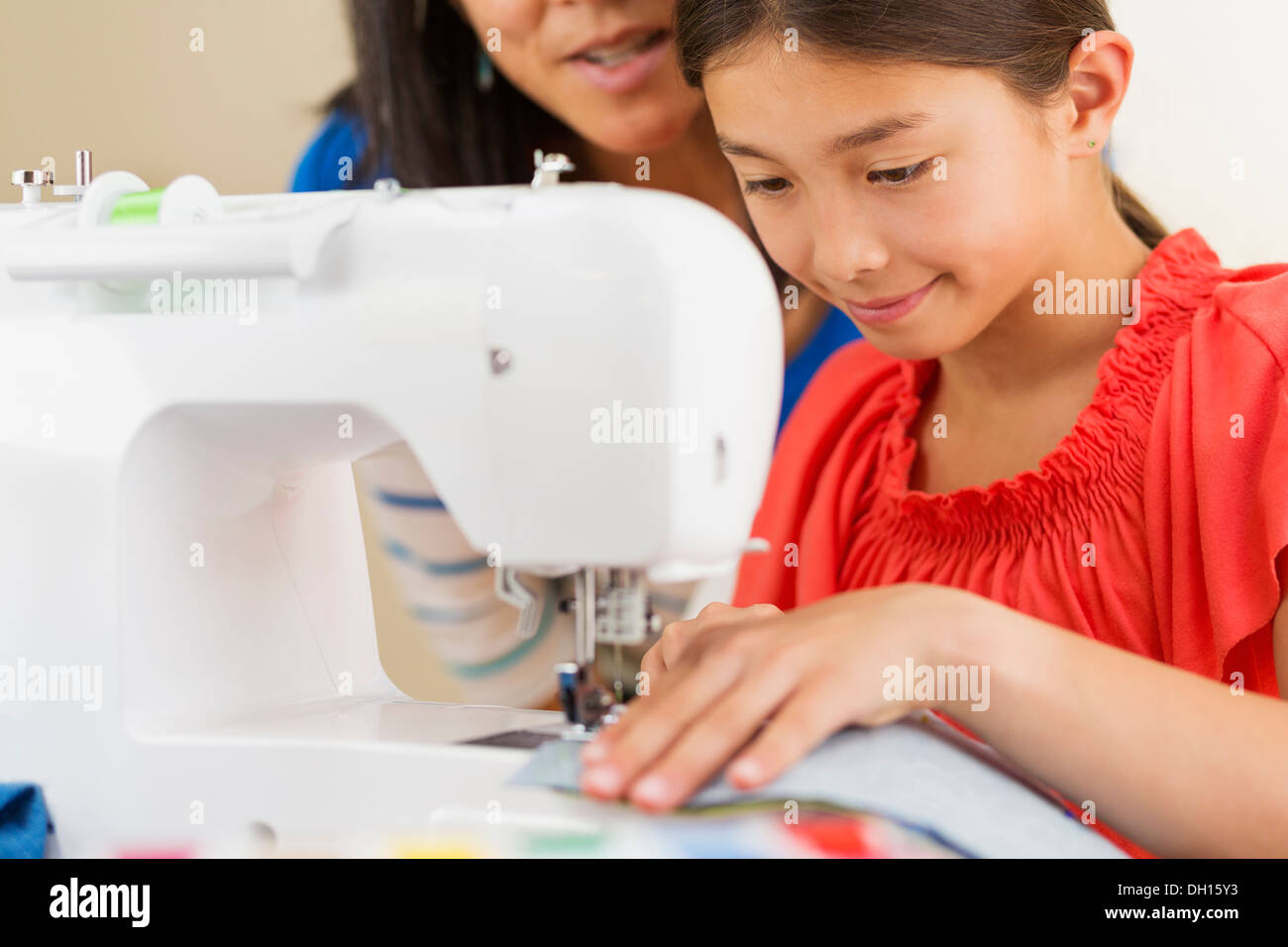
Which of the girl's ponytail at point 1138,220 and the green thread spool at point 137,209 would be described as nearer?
the green thread spool at point 137,209

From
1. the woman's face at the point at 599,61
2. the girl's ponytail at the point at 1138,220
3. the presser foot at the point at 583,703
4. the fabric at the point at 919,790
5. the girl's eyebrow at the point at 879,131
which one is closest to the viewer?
the fabric at the point at 919,790

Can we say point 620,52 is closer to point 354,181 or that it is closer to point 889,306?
point 354,181

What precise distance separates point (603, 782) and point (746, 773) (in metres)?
0.07

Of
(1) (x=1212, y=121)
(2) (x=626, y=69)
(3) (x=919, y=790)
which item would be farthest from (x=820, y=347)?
(3) (x=919, y=790)

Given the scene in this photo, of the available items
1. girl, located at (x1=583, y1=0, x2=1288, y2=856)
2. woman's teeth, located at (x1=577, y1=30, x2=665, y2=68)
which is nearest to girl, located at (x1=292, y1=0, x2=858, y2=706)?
woman's teeth, located at (x1=577, y1=30, x2=665, y2=68)

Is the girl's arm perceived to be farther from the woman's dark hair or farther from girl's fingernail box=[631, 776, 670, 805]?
the woman's dark hair

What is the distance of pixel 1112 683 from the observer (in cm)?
70

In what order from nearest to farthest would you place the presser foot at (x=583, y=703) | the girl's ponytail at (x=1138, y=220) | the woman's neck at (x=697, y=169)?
the presser foot at (x=583, y=703)
the girl's ponytail at (x=1138, y=220)
the woman's neck at (x=697, y=169)

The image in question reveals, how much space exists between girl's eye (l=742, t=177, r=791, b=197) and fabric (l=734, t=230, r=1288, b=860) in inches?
12.3

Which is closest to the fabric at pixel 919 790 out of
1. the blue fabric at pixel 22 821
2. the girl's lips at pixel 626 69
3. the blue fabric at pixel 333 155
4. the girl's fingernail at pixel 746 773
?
the girl's fingernail at pixel 746 773

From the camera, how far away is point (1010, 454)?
115cm

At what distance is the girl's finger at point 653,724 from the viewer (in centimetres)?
62

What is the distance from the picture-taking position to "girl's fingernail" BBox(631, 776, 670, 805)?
60 centimetres

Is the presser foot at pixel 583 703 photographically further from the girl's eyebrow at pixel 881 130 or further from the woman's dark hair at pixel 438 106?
the woman's dark hair at pixel 438 106
